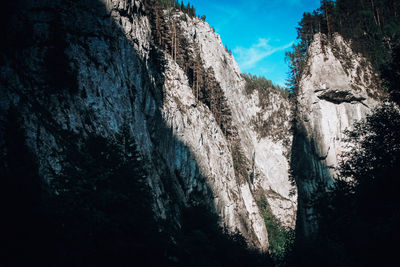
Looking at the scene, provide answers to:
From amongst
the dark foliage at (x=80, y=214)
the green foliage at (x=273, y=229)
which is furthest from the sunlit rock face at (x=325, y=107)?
the dark foliage at (x=80, y=214)

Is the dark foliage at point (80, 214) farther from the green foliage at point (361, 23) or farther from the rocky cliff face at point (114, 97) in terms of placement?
the green foliage at point (361, 23)

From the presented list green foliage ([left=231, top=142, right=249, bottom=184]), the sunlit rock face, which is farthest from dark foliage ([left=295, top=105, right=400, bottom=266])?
green foliage ([left=231, top=142, right=249, bottom=184])

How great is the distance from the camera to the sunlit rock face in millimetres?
33219

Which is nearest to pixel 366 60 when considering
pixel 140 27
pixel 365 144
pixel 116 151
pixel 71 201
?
pixel 365 144

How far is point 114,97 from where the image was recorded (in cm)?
1642

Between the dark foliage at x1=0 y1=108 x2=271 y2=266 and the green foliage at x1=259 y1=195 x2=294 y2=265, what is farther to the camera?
the green foliage at x1=259 y1=195 x2=294 y2=265

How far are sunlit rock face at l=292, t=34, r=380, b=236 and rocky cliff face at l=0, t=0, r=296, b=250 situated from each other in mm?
12587

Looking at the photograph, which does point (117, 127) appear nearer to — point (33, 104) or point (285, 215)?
point (33, 104)

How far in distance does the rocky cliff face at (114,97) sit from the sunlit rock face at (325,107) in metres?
12.6

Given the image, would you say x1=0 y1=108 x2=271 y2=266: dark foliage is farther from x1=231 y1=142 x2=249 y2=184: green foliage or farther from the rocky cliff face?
x1=231 y1=142 x2=249 y2=184: green foliage

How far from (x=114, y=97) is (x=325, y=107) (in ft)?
106

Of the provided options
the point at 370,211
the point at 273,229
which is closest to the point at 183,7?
the point at 273,229

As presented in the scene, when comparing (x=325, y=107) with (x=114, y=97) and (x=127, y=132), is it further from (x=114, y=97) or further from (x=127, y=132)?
(x=127, y=132)

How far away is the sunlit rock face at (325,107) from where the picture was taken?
109 feet
